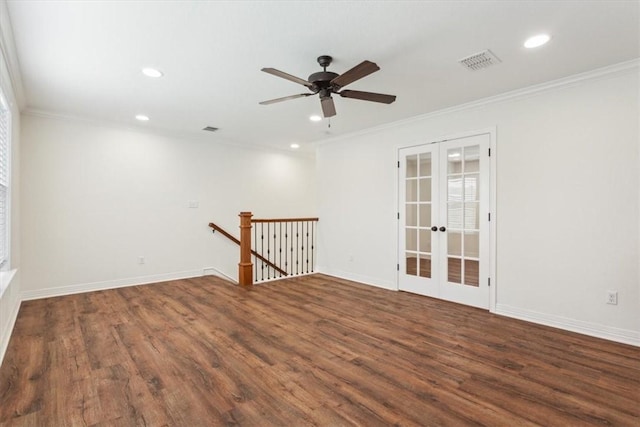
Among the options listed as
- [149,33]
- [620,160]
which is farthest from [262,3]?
[620,160]

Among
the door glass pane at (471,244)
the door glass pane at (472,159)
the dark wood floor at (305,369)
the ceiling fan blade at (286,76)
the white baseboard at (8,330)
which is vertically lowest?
the dark wood floor at (305,369)

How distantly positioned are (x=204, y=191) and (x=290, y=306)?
2.90 meters

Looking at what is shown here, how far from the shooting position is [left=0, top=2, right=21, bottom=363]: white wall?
94.4 inches

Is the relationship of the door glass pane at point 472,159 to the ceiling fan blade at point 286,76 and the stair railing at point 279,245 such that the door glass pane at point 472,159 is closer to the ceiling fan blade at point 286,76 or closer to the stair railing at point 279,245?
the ceiling fan blade at point 286,76

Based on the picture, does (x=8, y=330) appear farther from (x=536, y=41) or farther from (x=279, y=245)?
(x=536, y=41)

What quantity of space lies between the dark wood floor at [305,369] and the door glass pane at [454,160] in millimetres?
1719

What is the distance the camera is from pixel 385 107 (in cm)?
395

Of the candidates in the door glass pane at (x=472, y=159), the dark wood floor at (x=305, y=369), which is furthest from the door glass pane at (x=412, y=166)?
the dark wood floor at (x=305, y=369)

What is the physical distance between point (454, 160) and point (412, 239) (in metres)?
1.22

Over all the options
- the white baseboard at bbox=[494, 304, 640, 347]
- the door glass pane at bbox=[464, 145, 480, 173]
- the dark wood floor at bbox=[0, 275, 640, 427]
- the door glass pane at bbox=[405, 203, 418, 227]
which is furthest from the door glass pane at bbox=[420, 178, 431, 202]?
the white baseboard at bbox=[494, 304, 640, 347]

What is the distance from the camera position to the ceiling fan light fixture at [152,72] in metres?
2.89

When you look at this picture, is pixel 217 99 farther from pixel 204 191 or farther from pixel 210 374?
pixel 210 374

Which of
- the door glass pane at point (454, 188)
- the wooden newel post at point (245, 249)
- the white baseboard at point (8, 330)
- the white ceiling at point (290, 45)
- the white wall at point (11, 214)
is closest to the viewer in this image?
the white ceiling at point (290, 45)

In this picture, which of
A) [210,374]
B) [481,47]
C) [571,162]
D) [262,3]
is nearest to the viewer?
[262,3]
